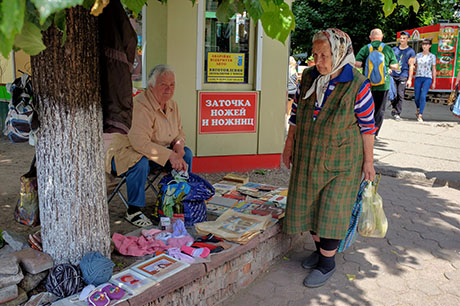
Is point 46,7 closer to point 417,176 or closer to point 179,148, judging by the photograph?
point 179,148

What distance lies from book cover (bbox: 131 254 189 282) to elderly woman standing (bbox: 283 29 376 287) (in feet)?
3.72

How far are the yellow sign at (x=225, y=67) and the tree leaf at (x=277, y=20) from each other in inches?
169

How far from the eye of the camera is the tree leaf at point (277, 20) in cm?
187

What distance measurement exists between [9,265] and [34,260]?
17cm

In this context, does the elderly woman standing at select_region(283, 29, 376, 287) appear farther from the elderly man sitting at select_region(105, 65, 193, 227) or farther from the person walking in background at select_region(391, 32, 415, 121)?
the person walking in background at select_region(391, 32, 415, 121)

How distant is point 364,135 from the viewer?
3439 mm

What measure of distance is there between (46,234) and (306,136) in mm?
2034

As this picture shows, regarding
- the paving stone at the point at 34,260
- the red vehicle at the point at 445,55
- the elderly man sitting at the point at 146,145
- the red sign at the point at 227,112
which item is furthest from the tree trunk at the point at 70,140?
the red vehicle at the point at 445,55

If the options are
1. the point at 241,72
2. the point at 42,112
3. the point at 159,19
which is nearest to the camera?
the point at 42,112

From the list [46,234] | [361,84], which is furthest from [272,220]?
[46,234]

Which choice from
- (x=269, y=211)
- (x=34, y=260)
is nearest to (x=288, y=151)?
(x=269, y=211)

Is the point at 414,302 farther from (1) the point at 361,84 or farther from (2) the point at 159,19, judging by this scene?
(2) the point at 159,19

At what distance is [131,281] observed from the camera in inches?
107

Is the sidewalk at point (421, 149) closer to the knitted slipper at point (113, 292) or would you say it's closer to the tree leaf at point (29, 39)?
the knitted slipper at point (113, 292)
